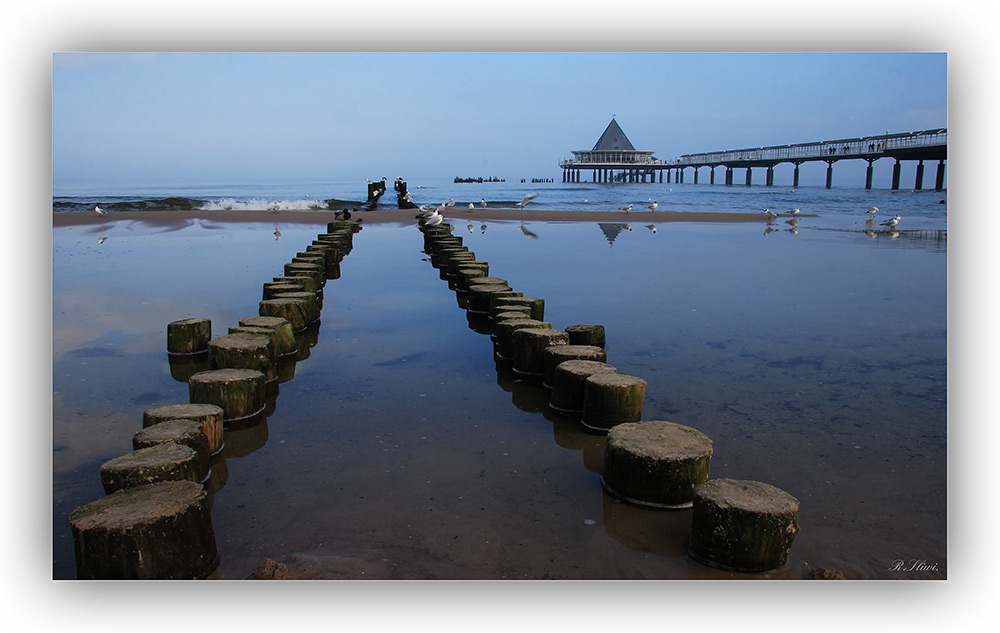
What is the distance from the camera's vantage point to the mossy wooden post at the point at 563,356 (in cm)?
538

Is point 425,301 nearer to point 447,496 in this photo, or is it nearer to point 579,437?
point 579,437

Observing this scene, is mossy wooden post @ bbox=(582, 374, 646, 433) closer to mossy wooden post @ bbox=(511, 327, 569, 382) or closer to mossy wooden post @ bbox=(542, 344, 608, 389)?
mossy wooden post @ bbox=(542, 344, 608, 389)

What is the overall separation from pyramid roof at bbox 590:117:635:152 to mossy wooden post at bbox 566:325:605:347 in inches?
4278

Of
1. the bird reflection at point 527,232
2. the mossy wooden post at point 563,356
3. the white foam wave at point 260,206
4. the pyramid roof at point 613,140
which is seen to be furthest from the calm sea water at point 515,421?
the pyramid roof at point 613,140

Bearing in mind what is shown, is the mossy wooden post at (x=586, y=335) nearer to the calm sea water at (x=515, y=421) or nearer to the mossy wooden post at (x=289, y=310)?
the calm sea water at (x=515, y=421)

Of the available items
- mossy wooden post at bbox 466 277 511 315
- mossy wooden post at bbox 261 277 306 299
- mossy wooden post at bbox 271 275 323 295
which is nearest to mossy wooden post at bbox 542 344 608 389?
mossy wooden post at bbox 466 277 511 315

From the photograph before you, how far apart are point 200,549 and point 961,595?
3.42 meters

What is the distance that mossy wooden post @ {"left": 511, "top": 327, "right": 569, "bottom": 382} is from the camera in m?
5.82

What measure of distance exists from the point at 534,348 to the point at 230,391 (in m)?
2.31

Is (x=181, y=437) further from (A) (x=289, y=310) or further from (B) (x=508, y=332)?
(A) (x=289, y=310)

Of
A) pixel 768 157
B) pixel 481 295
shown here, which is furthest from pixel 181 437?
pixel 768 157

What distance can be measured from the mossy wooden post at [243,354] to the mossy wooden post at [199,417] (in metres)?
1.03

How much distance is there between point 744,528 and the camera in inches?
122

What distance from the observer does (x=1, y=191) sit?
12.9 ft
